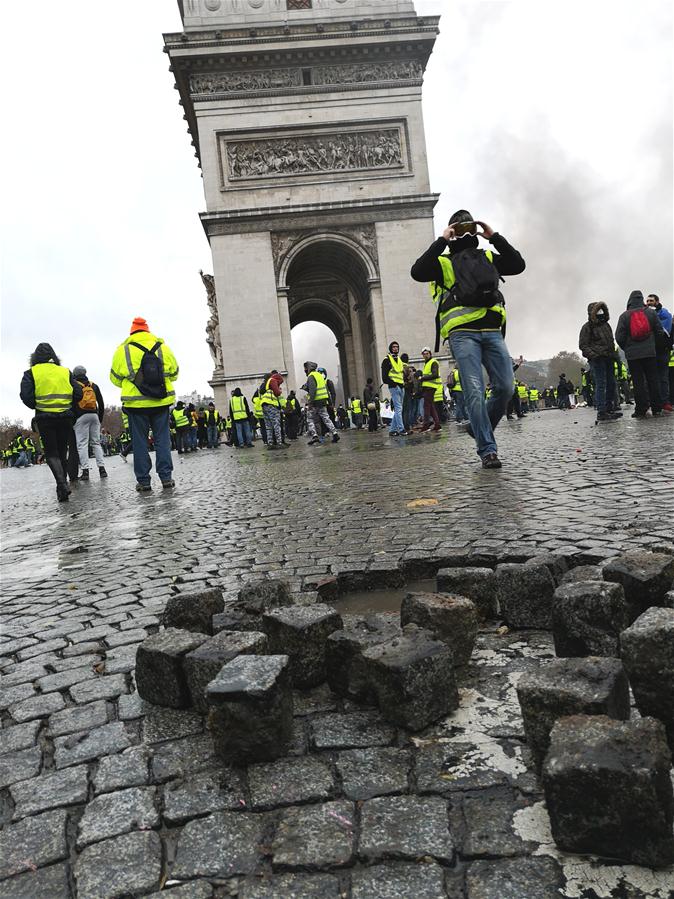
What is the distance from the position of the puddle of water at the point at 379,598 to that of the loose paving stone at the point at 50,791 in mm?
1366

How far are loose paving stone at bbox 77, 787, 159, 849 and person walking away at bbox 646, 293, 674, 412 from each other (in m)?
11.7

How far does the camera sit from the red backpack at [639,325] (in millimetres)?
10961

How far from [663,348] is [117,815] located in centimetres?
1206

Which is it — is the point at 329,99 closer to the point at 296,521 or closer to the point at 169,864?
the point at 296,521

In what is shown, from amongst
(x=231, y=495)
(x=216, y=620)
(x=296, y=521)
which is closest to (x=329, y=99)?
(x=231, y=495)

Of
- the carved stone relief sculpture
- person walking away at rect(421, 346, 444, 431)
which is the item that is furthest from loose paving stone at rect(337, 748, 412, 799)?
the carved stone relief sculpture

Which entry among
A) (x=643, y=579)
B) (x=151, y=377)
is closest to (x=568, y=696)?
(x=643, y=579)

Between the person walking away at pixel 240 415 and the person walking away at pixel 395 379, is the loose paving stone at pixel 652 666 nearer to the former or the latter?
the person walking away at pixel 395 379

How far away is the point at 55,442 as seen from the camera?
10180 millimetres

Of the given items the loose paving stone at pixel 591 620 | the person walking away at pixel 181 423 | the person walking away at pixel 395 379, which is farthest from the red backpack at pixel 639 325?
the person walking away at pixel 181 423

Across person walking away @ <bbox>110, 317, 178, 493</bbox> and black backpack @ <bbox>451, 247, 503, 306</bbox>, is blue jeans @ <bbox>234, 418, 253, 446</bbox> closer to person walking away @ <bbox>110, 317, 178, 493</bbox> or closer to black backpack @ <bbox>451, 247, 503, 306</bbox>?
person walking away @ <bbox>110, 317, 178, 493</bbox>

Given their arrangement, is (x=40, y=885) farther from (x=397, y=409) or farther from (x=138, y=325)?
(x=397, y=409)

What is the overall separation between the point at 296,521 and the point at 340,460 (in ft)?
18.6

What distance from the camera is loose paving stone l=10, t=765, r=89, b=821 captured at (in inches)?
62.9
